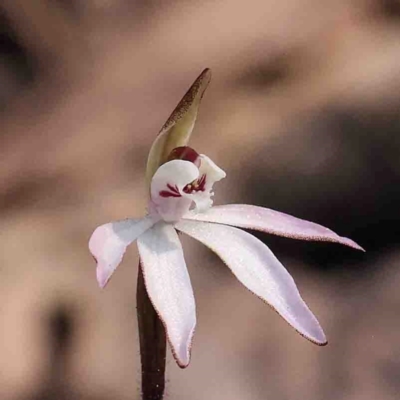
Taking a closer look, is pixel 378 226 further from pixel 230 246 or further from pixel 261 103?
pixel 230 246

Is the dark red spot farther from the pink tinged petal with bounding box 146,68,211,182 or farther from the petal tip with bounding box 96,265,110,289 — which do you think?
the petal tip with bounding box 96,265,110,289

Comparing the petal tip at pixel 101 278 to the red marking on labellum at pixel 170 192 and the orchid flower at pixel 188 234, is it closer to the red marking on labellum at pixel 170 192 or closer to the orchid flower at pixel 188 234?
the orchid flower at pixel 188 234

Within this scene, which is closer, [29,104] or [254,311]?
[254,311]

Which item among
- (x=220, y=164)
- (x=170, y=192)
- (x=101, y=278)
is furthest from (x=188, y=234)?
(x=220, y=164)

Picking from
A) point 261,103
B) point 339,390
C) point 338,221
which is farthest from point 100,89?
point 339,390

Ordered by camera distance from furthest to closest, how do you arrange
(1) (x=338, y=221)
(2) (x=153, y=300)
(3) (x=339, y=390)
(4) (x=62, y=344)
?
(1) (x=338, y=221) < (4) (x=62, y=344) < (3) (x=339, y=390) < (2) (x=153, y=300)

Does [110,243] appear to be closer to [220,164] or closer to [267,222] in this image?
[267,222]
